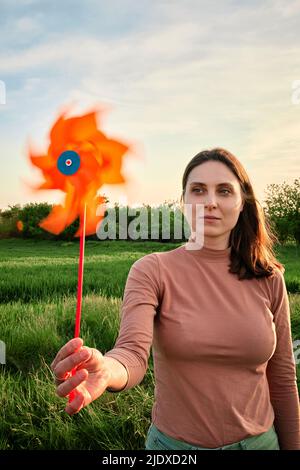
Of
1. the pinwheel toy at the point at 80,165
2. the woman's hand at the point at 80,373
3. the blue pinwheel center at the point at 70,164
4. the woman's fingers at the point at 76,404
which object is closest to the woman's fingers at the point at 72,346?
the woman's hand at the point at 80,373

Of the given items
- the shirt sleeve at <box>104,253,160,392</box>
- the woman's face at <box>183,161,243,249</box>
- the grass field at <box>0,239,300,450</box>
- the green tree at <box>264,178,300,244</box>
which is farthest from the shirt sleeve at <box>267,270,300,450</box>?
the green tree at <box>264,178,300,244</box>

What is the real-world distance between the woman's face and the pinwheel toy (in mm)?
483

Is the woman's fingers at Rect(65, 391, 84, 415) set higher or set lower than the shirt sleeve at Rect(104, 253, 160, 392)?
lower

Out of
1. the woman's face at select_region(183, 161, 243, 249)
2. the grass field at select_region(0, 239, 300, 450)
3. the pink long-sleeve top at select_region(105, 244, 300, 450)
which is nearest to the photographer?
the pink long-sleeve top at select_region(105, 244, 300, 450)

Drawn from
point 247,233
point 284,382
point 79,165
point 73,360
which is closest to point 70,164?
point 79,165

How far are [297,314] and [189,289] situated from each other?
4392 millimetres

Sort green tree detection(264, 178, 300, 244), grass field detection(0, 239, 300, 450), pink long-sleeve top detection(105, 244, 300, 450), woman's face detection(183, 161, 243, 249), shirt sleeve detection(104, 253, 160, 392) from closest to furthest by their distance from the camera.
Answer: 1. shirt sleeve detection(104, 253, 160, 392)
2. pink long-sleeve top detection(105, 244, 300, 450)
3. woman's face detection(183, 161, 243, 249)
4. grass field detection(0, 239, 300, 450)
5. green tree detection(264, 178, 300, 244)

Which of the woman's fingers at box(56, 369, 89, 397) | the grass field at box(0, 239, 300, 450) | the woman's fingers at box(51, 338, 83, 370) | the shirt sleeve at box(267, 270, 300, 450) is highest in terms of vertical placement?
the woman's fingers at box(51, 338, 83, 370)

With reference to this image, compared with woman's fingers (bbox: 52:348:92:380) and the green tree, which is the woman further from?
the green tree

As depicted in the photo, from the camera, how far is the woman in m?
1.77

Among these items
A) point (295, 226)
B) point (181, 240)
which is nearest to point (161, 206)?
point (181, 240)

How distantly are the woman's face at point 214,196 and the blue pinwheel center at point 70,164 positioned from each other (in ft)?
1.71

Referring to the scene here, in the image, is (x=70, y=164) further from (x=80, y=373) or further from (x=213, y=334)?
(x=80, y=373)

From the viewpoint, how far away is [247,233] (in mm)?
2148
